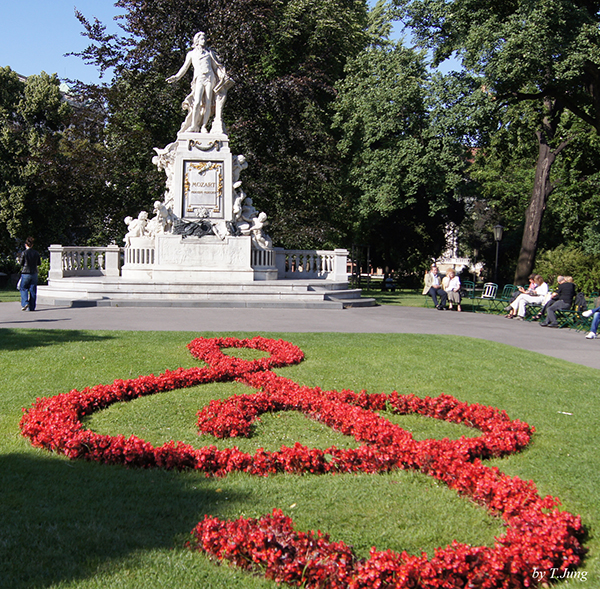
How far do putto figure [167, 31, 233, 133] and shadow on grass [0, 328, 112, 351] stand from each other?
12076mm

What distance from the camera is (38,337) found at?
986 centimetres

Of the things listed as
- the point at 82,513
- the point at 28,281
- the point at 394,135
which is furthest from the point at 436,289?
the point at 82,513

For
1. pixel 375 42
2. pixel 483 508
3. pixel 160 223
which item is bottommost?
pixel 483 508

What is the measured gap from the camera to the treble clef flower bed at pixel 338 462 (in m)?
2.98

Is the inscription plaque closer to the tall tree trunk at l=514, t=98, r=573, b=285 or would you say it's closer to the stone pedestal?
the stone pedestal

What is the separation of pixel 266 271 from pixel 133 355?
37.1 feet

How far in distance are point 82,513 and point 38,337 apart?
22.7ft

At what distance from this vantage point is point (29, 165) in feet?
111

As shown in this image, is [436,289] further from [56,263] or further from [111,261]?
[56,263]

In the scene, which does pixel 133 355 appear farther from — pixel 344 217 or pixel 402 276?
pixel 402 276

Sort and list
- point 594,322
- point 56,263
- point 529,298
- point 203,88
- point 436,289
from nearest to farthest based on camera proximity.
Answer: point 594,322
point 529,298
point 436,289
point 56,263
point 203,88

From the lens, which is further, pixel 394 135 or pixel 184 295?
pixel 394 135

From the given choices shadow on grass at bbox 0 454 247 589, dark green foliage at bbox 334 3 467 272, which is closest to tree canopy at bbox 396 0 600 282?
dark green foliage at bbox 334 3 467 272

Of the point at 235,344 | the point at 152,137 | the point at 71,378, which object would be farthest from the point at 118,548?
the point at 152,137
